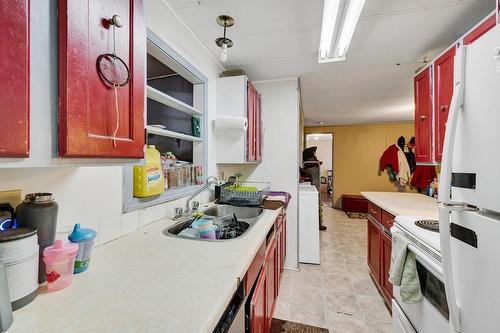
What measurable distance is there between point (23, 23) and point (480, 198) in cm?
122

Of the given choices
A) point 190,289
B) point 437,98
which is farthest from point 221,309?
point 437,98

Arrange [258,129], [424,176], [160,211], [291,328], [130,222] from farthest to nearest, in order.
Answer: [424,176]
[258,129]
[291,328]
[160,211]
[130,222]

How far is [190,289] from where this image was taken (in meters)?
0.64

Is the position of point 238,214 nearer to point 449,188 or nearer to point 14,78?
point 449,188

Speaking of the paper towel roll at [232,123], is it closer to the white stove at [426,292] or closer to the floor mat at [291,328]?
the white stove at [426,292]

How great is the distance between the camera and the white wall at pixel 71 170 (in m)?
0.48

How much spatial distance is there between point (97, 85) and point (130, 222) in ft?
2.57

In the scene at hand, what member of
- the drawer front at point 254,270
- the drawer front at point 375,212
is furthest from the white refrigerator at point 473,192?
the drawer front at point 375,212

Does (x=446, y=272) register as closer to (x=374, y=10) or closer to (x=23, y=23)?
→ (x=23, y=23)

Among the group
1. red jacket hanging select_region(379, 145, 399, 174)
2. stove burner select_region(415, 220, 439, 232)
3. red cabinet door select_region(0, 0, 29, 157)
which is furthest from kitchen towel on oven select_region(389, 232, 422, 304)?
red jacket hanging select_region(379, 145, 399, 174)

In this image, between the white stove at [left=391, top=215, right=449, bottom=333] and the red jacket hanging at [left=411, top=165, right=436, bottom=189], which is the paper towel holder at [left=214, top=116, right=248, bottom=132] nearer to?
the white stove at [left=391, top=215, right=449, bottom=333]

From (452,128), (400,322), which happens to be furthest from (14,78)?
(400,322)

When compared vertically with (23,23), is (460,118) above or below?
below

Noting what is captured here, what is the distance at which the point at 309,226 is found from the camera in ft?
8.79
